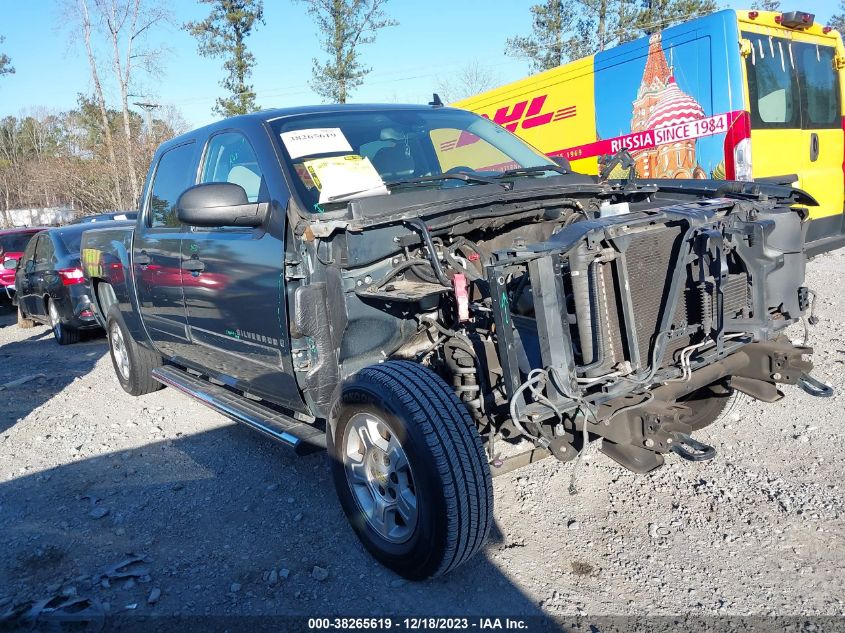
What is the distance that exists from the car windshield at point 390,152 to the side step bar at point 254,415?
1117mm

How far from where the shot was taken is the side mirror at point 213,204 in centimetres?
329

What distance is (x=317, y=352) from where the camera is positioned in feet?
10.7

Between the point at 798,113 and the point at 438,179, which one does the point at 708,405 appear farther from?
the point at 798,113

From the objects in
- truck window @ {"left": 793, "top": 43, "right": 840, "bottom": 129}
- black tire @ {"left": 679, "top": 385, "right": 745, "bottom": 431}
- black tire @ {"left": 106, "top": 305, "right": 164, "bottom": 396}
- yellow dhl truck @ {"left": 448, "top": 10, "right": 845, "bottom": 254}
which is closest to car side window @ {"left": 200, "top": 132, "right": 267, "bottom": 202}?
black tire @ {"left": 106, "top": 305, "right": 164, "bottom": 396}

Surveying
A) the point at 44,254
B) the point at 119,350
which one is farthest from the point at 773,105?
the point at 44,254

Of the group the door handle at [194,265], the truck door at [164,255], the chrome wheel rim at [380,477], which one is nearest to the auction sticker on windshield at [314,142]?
the door handle at [194,265]

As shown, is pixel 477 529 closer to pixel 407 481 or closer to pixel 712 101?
pixel 407 481

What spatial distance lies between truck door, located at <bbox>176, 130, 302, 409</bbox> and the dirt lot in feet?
2.17

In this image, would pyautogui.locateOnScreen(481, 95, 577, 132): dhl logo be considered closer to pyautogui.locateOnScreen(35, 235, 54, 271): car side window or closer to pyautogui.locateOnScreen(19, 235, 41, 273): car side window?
pyautogui.locateOnScreen(35, 235, 54, 271): car side window

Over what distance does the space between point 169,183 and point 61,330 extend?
5.39m

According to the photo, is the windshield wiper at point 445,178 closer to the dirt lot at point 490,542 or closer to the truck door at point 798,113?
the dirt lot at point 490,542

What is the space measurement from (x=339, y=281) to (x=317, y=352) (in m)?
0.36

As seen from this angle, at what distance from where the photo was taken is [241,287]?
3584mm

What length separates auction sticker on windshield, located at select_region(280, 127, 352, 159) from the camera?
11.8ft
